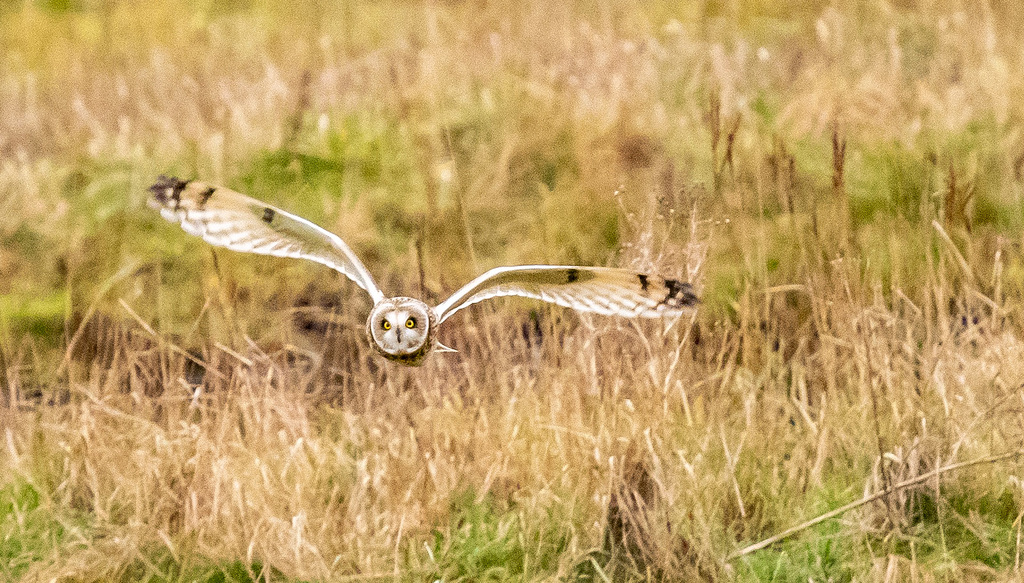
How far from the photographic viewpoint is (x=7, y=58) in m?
6.33

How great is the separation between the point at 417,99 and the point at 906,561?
2.73 meters

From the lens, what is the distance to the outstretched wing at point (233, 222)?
1978 mm

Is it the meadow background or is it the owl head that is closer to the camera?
the owl head

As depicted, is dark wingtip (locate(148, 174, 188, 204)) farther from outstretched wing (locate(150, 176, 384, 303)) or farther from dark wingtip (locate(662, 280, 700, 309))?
dark wingtip (locate(662, 280, 700, 309))

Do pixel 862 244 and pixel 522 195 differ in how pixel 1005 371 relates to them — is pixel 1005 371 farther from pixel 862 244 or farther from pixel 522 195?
pixel 522 195

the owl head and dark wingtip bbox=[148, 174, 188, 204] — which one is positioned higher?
dark wingtip bbox=[148, 174, 188, 204]

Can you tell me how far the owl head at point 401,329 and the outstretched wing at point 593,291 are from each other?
0.07 metres

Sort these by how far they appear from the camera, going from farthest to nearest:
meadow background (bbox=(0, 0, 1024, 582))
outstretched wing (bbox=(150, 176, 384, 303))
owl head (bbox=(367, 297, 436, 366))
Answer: meadow background (bbox=(0, 0, 1024, 582)), outstretched wing (bbox=(150, 176, 384, 303)), owl head (bbox=(367, 297, 436, 366))

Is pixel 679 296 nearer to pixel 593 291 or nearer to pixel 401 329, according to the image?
pixel 593 291

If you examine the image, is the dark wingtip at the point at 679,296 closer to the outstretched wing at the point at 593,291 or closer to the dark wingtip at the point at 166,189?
the outstretched wing at the point at 593,291

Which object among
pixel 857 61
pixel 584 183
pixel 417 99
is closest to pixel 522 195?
pixel 584 183

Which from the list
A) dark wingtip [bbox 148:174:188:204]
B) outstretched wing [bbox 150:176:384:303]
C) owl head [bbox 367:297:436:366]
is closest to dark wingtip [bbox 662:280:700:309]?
owl head [bbox 367:297:436:366]

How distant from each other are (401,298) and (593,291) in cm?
34

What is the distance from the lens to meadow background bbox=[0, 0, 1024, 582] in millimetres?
2402
